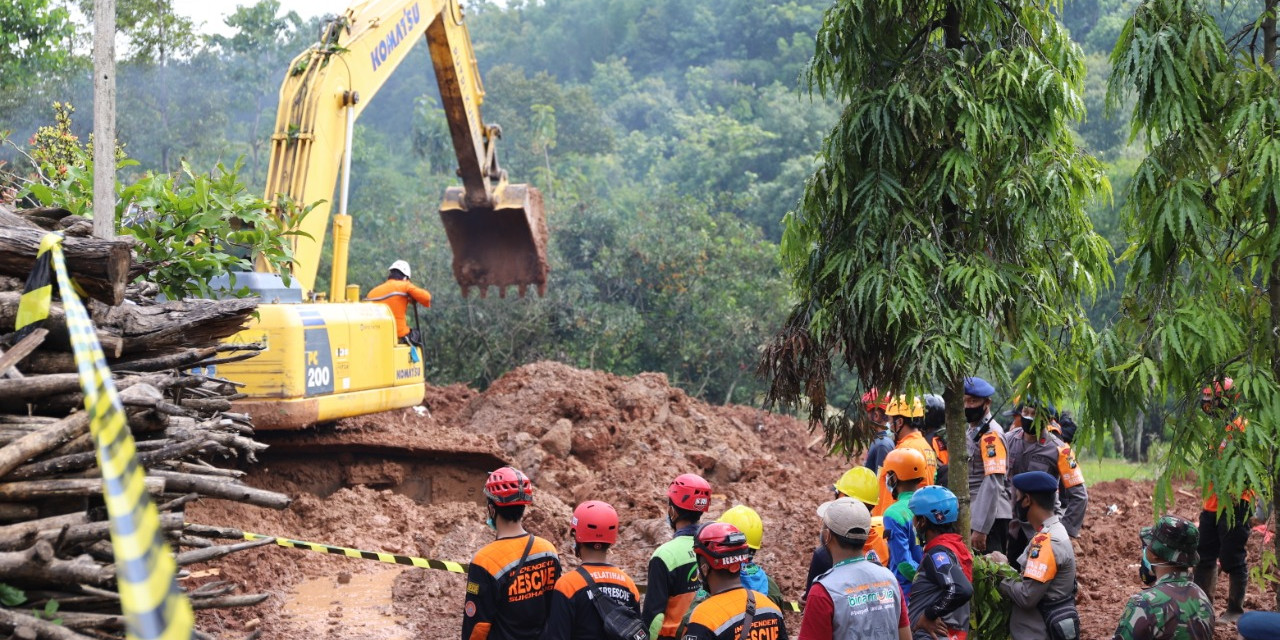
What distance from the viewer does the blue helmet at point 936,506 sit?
562cm

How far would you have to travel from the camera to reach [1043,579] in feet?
19.0

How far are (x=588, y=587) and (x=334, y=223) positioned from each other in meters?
7.13

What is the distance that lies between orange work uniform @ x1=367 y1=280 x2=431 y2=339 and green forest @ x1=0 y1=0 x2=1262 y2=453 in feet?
8.95

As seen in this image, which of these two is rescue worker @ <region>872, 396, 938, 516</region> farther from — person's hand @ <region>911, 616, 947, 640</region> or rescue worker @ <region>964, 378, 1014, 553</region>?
person's hand @ <region>911, 616, 947, 640</region>

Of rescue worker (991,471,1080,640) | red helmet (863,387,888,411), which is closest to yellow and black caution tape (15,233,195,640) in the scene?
red helmet (863,387,888,411)

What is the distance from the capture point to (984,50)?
6344 millimetres

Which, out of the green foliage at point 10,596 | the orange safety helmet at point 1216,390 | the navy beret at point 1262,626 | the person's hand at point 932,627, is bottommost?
the person's hand at point 932,627

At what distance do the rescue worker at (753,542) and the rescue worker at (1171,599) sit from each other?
156 centimetres

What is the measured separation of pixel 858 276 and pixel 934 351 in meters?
0.63

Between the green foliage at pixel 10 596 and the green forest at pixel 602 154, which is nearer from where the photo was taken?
the green foliage at pixel 10 596

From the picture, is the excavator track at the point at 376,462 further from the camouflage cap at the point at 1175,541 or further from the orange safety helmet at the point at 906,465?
the camouflage cap at the point at 1175,541

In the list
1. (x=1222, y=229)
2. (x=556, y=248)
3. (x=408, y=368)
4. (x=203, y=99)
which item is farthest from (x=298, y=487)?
(x=203, y=99)

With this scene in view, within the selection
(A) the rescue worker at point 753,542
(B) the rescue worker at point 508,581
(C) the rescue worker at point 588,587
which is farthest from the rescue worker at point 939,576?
(B) the rescue worker at point 508,581

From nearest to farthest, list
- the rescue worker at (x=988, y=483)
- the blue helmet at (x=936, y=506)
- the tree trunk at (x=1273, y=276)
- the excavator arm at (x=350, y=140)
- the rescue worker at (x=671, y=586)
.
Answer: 1. the tree trunk at (x=1273, y=276)
2. the rescue worker at (x=671, y=586)
3. the blue helmet at (x=936, y=506)
4. the rescue worker at (x=988, y=483)
5. the excavator arm at (x=350, y=140)
